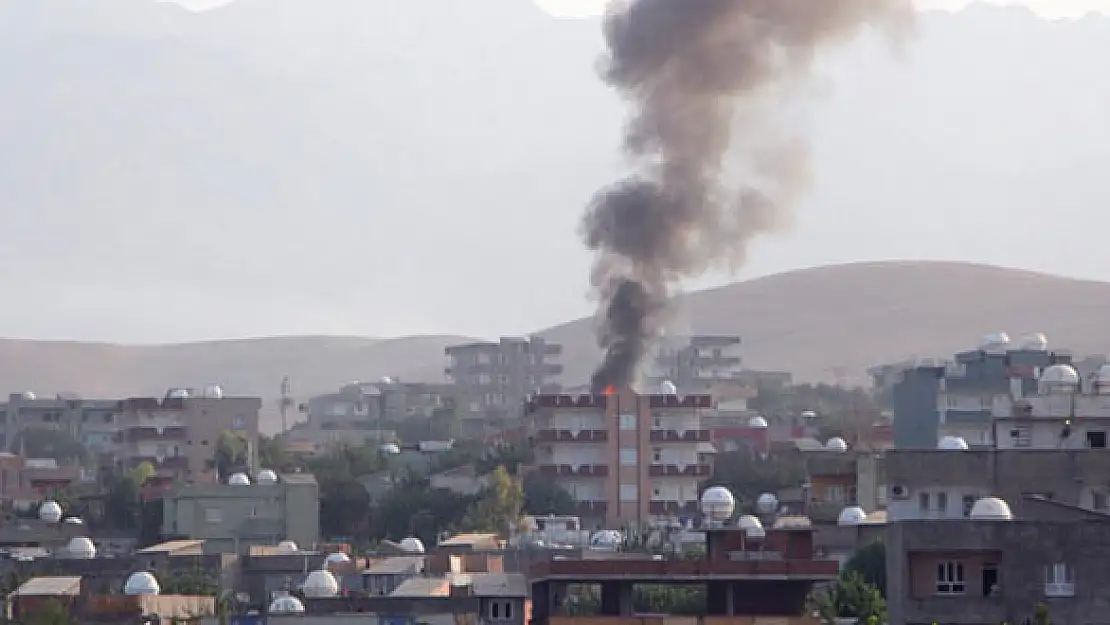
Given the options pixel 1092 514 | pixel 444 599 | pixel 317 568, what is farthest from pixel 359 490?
pixel 1092 514

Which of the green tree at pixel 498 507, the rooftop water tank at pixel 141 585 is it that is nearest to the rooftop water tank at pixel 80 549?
the green tree at pixel 498 507

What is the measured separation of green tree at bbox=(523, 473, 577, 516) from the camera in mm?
111625

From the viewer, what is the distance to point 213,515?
348 ft

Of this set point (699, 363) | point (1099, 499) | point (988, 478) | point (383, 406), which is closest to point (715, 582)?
point (988, 478)

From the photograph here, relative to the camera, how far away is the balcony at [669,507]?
11294 centimetres

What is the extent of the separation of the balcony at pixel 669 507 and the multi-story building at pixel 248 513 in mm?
12596

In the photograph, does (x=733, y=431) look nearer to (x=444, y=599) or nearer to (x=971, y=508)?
(x=444, y=599)

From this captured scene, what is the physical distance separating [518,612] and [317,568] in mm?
25381

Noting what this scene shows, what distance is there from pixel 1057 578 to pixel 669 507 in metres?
64.8

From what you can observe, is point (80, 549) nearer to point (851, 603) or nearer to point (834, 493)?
point (834, 493)

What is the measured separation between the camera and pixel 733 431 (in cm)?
13900

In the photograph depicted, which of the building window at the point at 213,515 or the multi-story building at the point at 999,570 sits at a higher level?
the building window at the point at 213,515

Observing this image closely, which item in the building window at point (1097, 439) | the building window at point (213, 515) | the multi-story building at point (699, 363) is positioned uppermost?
the multi-story building at point (699, 363)

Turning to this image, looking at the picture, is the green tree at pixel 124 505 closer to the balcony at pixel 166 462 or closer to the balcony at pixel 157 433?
the balcony at pixel 166 462
